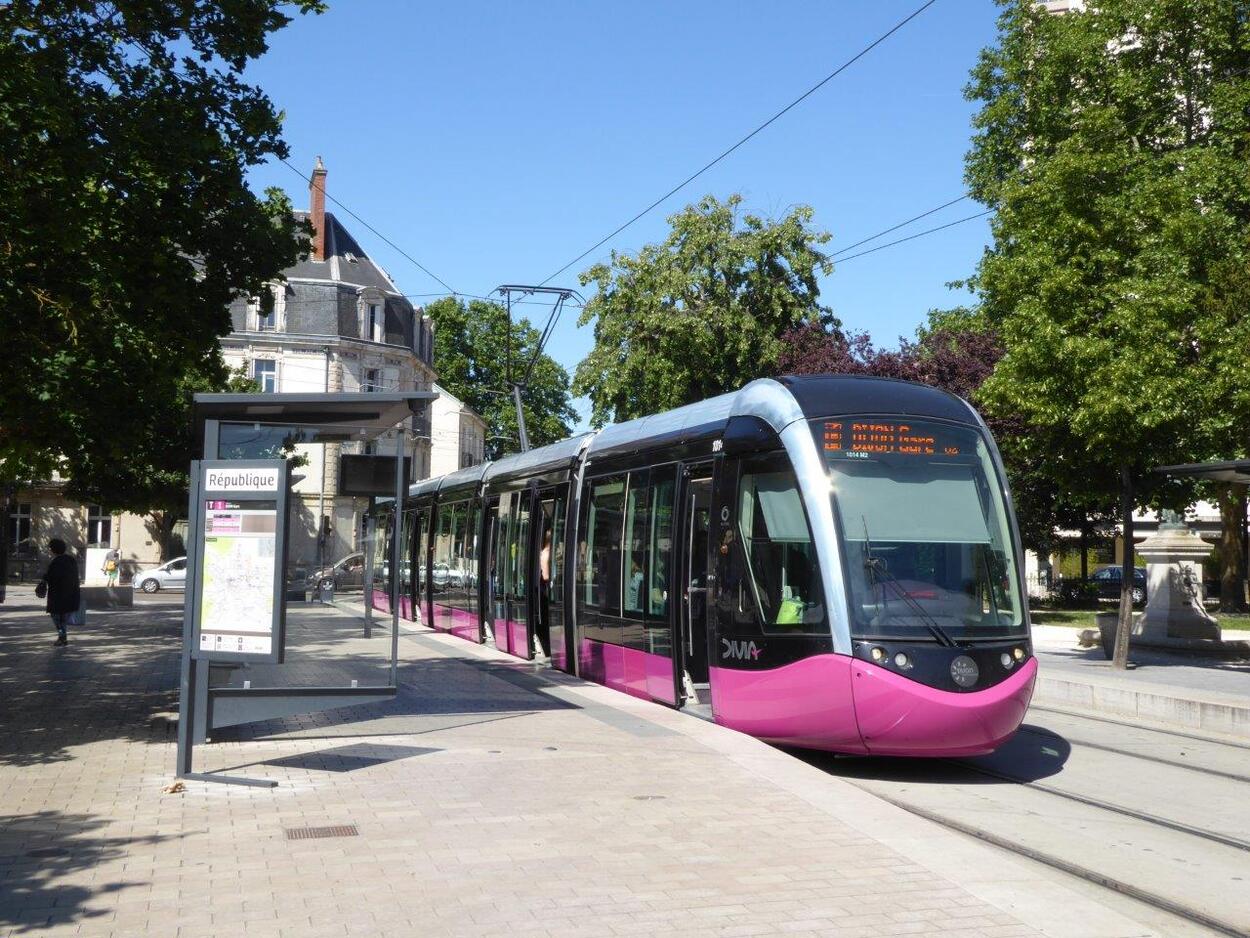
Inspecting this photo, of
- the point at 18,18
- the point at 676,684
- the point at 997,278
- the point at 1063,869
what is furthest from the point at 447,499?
the point at 1063,869

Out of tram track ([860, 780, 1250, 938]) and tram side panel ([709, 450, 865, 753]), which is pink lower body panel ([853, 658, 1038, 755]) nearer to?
tram side panel ([709, 450, 865, 753])

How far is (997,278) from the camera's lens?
66.6 feet

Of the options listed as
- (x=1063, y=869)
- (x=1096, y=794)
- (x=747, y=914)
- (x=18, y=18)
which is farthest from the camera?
(x=18, y=18)

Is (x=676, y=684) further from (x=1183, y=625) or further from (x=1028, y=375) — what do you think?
(x=1183, y=625)

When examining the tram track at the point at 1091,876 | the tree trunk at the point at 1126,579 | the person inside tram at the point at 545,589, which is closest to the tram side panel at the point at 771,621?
the tram track at the point at 1091,876

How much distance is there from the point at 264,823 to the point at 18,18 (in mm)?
7219

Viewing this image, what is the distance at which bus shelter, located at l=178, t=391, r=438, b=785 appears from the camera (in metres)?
9.23

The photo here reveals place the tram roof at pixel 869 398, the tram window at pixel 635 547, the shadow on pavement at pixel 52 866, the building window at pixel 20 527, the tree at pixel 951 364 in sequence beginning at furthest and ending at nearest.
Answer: the building window at pixel 20 527 → the tree at pixel 951 364 → the tram window at pixel 635 547 → the tram roof at pixel 869 398 → the shadow on pavement at pixel 52 866

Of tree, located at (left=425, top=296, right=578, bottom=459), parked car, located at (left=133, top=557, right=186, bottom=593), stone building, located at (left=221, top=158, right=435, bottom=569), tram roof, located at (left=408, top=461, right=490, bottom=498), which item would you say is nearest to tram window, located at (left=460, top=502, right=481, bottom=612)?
tram roof, located at (left=408, top=461, right=490, bottom=498)

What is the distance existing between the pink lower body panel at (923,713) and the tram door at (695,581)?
2.73 metres

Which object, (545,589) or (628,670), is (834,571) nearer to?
(628,670)

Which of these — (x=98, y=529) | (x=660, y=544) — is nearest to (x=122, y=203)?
(x=660, y=544)

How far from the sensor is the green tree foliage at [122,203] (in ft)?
34.9

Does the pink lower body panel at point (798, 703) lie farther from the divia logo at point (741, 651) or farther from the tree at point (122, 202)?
the tree at point (122, 202)
